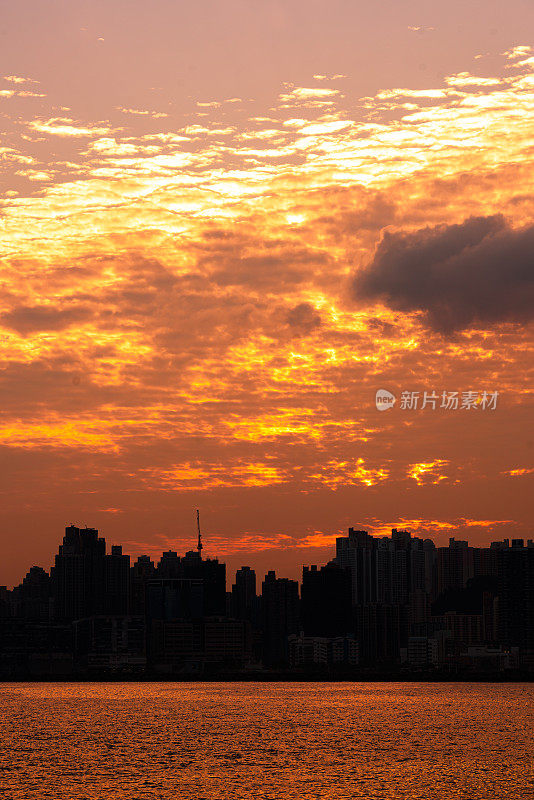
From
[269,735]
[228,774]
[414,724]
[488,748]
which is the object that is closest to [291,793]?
[228,774]

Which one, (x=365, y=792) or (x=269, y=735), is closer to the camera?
(x=365, y=792)

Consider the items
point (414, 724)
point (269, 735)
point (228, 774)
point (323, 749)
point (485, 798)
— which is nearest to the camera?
point (485, 798)

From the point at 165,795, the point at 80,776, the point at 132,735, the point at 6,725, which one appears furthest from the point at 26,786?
the point at 6,725

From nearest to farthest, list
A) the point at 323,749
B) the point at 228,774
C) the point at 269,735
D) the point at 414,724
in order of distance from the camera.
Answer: the point at 228,774, the point at 323,749, the point at 269,735, the point at 414,724

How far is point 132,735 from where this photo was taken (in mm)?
165375

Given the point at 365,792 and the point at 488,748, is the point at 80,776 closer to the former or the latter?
the point at 365,792

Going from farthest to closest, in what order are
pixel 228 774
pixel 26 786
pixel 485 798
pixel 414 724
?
pixel 414 724 → pixel 228 774 → pixel 26 786 → pixel 485 798

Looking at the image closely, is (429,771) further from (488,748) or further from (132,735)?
(132,735)

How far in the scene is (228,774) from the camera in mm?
112375

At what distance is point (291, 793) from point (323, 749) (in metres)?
42.9

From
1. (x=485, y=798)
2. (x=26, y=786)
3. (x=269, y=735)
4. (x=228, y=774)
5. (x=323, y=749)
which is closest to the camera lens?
(x=485, y=798)

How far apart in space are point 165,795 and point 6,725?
348 ft

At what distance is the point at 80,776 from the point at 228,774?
15630mm

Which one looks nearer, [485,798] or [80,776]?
[485,798]
